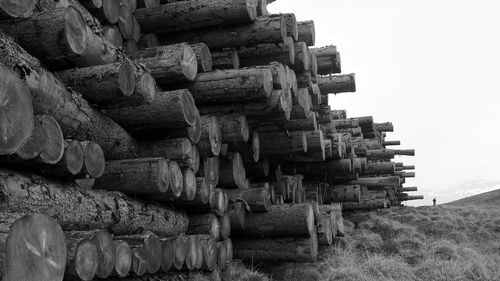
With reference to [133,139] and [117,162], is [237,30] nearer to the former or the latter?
[133,139]

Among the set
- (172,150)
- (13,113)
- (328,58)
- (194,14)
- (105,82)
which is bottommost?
(172,150)

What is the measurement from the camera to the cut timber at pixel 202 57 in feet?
19.3

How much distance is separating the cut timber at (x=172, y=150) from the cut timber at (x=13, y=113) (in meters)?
2.34

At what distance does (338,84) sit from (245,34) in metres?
3.95

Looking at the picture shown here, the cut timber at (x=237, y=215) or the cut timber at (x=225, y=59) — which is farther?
the cut timber at (x=237, y=215)

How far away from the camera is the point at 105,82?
4273 mm

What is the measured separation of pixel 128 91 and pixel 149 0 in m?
2.57

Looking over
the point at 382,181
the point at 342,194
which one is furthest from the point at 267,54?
the point at 382,181

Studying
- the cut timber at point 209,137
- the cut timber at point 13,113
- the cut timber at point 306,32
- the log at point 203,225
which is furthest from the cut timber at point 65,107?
the cut timber at point 306,32

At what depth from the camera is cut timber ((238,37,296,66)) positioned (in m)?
6.66

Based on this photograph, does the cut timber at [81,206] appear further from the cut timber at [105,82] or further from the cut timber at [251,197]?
the cut timber at [251,197]

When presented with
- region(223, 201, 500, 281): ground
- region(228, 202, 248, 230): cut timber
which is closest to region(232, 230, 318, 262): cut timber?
region(223, 201, 500, 281): ground

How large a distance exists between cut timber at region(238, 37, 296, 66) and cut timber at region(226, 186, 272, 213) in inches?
72.6

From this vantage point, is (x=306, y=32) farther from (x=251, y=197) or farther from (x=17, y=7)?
(x=17, y=7)
